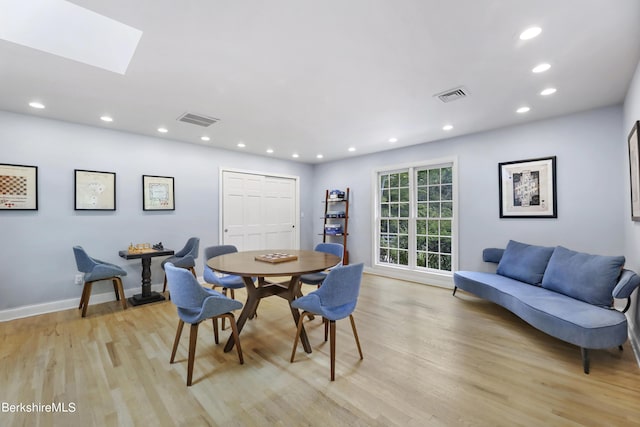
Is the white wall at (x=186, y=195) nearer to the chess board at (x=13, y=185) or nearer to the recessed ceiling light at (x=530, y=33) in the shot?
the chess board at (x=13, y=185)

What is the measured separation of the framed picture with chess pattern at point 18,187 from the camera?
3.38 meters

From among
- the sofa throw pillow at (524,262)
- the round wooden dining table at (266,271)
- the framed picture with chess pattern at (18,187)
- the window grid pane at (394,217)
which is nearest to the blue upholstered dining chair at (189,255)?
the round wooden dining table at (266,271)

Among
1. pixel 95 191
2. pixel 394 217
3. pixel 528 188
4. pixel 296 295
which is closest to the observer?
pixel 296 295

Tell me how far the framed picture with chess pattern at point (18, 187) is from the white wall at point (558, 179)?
563 centimetres

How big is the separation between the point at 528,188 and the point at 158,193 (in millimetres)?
5662

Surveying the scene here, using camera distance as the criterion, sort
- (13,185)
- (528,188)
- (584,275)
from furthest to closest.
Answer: (528,188), (13,185), (584,275)

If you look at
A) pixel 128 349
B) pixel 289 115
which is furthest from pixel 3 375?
pixel 289 115

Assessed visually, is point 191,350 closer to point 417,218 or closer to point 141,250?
point 141,250

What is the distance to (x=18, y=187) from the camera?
3.47 metres

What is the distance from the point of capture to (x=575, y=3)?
168 cm

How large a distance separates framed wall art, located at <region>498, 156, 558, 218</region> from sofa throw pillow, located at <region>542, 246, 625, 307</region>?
0.78 m

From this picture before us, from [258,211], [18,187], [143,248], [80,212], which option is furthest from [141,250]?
[258,211]

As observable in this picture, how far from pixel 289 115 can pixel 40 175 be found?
3363 mm

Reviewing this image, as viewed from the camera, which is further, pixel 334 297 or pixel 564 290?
pixel 564 290
